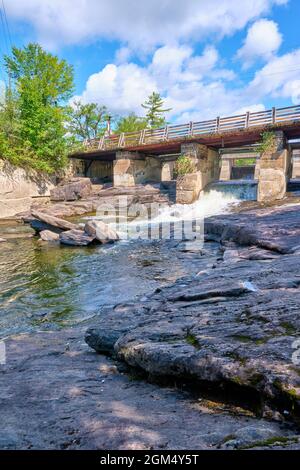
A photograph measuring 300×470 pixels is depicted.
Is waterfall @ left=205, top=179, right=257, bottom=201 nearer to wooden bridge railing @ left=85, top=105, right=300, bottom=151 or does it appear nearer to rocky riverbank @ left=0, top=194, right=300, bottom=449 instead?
wooden bridge railing @ left=85, top=105, right=300, bottom=151

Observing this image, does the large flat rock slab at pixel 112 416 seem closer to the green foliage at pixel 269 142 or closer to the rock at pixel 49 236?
the rock at pixel 49 236

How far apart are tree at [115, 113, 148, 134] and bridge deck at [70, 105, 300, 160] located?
19.5 m

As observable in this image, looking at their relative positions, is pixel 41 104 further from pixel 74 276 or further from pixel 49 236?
Result: pixel 74 276

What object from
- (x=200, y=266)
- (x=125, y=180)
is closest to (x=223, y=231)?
(x=200, y=266)

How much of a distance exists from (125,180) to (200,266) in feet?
60.0

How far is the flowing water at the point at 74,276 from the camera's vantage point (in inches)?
240

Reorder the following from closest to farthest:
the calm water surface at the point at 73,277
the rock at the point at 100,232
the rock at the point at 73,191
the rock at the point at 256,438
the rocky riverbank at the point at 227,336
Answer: the rock at the point at 256,438, the rocky riverbank at the point at 227,336, the calm water surface at the point at 73,277, the rock at the point at 100,232, the rock at the point at 73,191

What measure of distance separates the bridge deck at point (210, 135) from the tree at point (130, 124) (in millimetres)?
19508

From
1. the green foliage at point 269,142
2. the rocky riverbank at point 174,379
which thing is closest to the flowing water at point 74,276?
the rocky riverbank at point 174,379

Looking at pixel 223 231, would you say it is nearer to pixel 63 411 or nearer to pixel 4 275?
pixel 4 275

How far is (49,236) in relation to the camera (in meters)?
14.4

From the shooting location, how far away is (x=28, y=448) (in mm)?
1727

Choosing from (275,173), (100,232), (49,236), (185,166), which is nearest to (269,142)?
(275,173)

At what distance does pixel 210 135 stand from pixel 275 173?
5116mm
